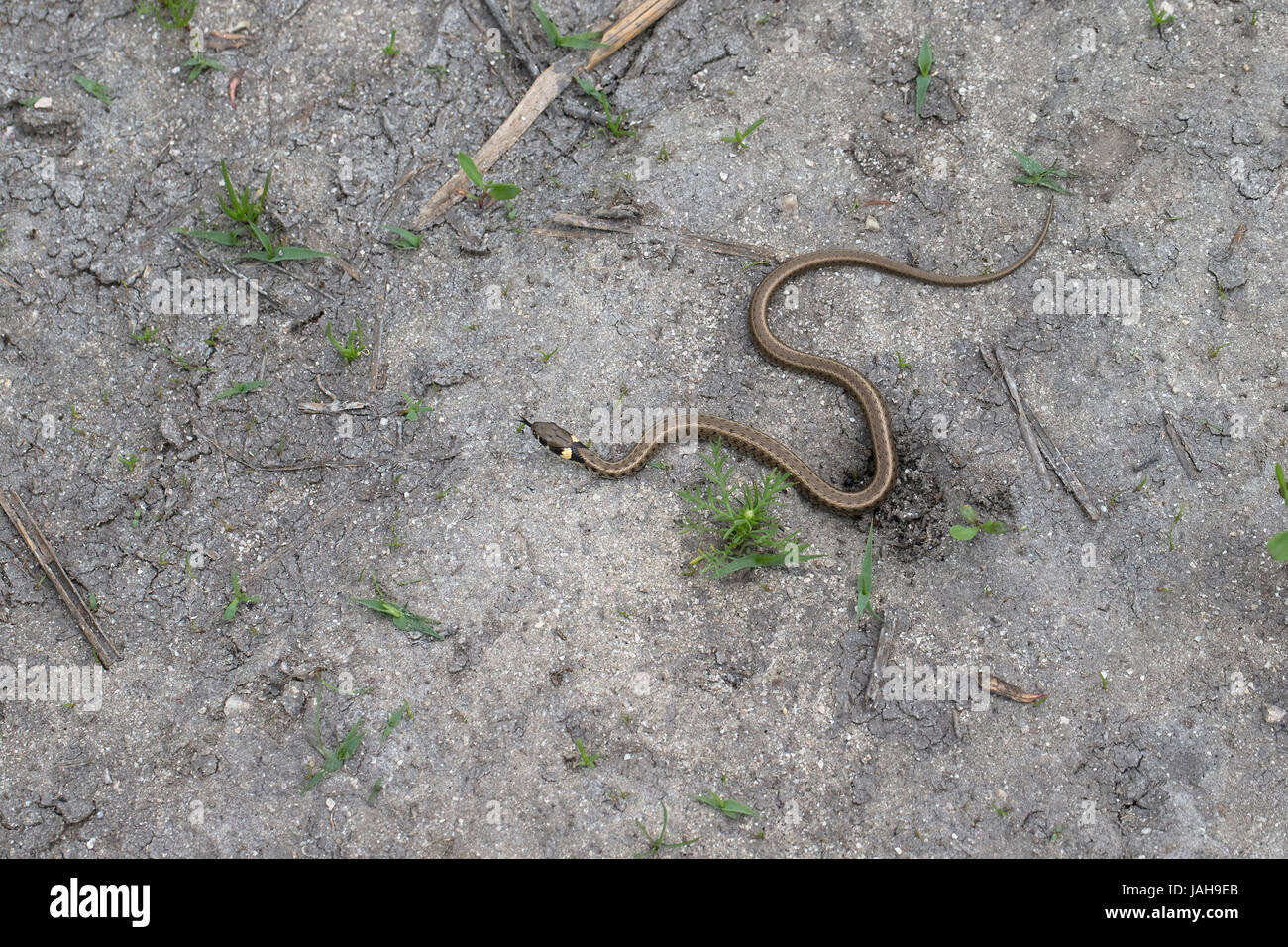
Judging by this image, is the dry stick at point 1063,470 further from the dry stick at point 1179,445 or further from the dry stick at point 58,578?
the dry stick at point 58,578

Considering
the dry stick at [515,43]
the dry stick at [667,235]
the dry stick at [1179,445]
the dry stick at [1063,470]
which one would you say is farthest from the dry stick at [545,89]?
the dry stick at [1179,445]

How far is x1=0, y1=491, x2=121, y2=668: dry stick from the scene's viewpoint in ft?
17.8

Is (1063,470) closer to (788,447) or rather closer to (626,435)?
(788,447)

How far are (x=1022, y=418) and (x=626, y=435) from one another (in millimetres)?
2689

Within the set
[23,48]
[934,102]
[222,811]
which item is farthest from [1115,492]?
[23,48]

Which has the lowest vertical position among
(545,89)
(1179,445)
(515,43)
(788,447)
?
(1179,445)

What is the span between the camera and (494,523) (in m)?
5.64

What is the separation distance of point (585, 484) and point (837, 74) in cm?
380

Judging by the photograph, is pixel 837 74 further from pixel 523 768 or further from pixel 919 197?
pixel 523 768

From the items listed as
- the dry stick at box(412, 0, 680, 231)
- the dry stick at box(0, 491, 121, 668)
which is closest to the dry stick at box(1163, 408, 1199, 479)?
the dry stick at box(412, 0, 680, 231)

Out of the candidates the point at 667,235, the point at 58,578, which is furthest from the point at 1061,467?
the point at 58,578

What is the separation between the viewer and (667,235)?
640 centimetres

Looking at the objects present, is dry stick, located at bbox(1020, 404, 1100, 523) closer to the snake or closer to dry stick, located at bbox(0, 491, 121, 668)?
the snake

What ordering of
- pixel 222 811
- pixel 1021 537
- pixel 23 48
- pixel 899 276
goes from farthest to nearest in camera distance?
pixel 23 48, pixel 899 276, pixel 1021 537, pixel 222 811
